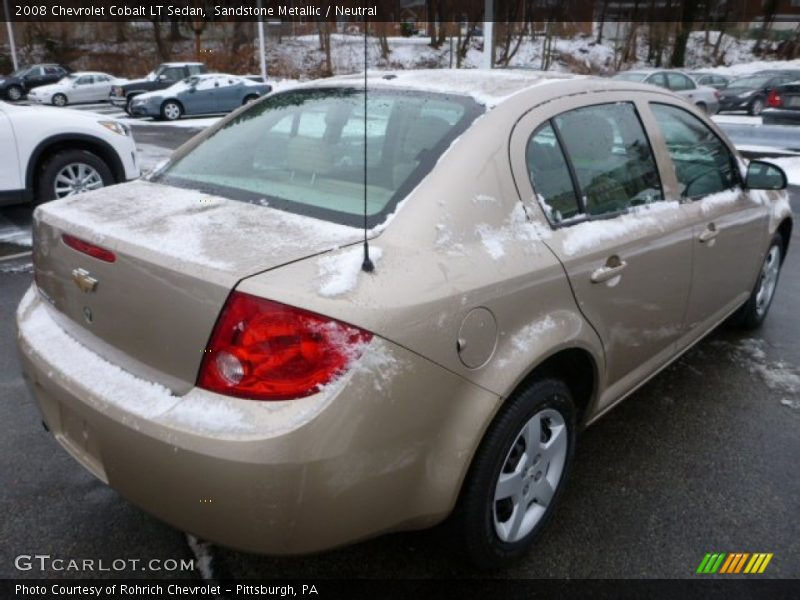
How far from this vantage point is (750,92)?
68.8 feet

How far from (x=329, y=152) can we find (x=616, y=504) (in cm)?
175

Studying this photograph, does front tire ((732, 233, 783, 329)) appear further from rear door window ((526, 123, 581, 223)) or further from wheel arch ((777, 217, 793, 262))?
rear door window ((526, 123, 581, 223))

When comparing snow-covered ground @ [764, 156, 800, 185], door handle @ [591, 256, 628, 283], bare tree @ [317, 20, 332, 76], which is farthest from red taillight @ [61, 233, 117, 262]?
bare tree @ [317, 20, 332, 76]

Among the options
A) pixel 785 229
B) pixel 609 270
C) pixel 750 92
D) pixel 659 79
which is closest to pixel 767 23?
pixel 750 92

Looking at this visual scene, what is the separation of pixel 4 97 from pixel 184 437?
37610 mm

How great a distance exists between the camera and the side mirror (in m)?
3.43

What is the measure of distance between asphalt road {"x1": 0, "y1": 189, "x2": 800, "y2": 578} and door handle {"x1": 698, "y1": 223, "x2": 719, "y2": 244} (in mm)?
889

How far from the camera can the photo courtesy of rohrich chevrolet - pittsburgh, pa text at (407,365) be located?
1687mm

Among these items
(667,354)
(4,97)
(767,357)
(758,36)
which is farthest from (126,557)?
(758,36)

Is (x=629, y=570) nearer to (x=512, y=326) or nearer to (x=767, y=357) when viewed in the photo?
(x=512, y=326)

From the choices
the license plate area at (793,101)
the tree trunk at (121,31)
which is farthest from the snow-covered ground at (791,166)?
the tree trunk at (121,31)

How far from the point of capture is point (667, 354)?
3027 mm

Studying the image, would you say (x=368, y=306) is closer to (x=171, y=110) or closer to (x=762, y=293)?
(x=762, y=293)

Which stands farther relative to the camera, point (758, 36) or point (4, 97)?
point (758, 36)
